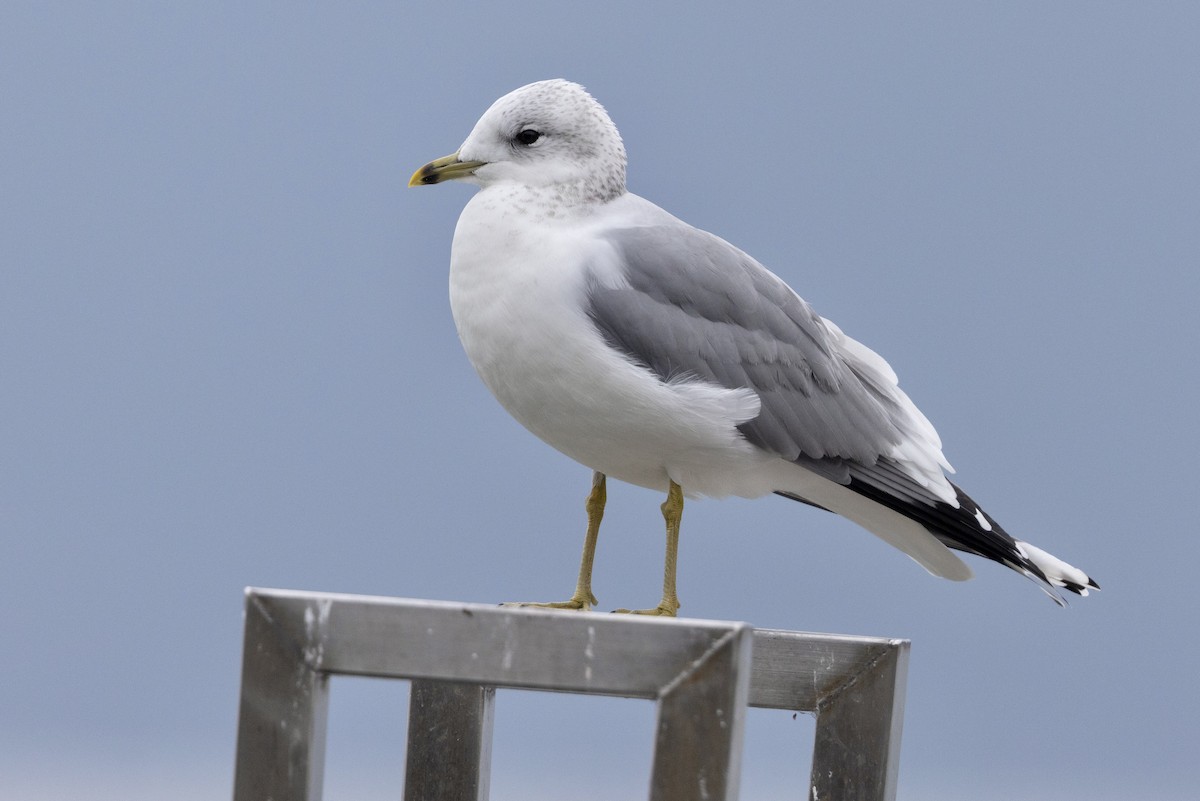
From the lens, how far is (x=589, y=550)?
9.68 ft

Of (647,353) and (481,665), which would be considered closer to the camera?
(481,665)

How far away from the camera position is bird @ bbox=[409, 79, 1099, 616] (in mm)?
2646

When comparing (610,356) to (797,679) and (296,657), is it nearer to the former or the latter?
(797,679)

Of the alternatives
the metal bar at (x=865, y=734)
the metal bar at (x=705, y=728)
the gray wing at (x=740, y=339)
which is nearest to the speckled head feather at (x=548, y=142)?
the gray wing at (x=740, y=339)

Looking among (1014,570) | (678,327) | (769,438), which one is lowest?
(1014,570)

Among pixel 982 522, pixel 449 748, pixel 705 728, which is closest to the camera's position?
pixel 705 728

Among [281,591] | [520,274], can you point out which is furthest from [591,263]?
[281,591]

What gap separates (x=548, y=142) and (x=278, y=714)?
4.27 ft

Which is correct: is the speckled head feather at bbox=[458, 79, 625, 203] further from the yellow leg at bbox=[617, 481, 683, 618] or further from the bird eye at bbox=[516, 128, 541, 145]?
the yellow leg at bbox=[617, 481, 683, 618]

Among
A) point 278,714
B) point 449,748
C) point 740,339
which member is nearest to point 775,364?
point 740,339

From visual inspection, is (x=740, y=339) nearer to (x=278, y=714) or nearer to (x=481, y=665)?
(x=481, y=665)

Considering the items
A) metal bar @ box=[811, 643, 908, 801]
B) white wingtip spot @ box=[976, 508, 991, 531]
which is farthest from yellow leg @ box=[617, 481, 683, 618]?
white wingtip spot @ box=[976, 508, 991, 531]

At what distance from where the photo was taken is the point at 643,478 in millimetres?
2891

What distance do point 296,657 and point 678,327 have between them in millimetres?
1110
